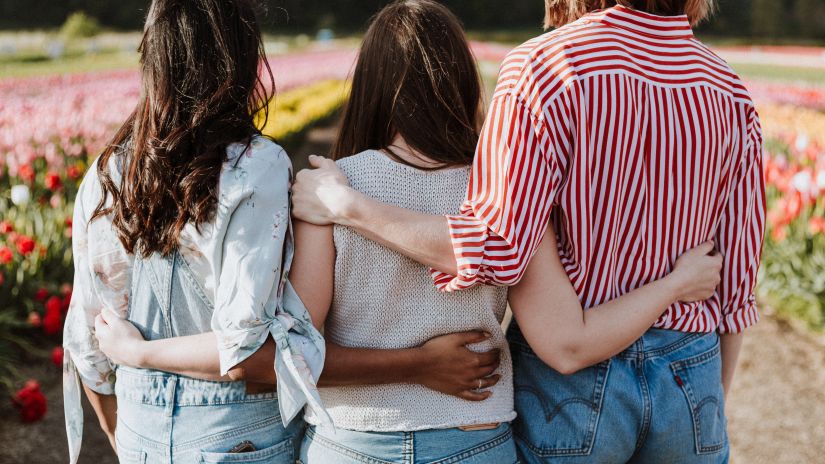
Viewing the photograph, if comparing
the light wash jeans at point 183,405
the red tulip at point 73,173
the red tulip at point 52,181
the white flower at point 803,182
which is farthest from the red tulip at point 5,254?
the white flower at point 803,182

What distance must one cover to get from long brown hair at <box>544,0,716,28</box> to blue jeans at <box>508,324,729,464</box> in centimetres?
58

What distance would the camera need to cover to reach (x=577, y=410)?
54.8 inches

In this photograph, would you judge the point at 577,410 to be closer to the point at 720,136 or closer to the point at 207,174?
the point at 720,136

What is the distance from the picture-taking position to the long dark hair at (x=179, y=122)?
4.69 feet

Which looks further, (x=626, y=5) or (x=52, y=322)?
(x=52, y=322)

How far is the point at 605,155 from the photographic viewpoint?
1.32 metres

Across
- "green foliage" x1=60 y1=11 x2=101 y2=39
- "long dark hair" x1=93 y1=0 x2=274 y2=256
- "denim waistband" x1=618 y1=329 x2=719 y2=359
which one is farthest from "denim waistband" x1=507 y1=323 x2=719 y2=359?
"green foliage" x1=60 y1=11 x2=101 y2=39

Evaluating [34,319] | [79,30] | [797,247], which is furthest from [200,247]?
[79,30]

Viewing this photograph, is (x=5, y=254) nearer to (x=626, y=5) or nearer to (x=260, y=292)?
(x=260, y=292)

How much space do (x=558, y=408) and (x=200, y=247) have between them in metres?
0.71

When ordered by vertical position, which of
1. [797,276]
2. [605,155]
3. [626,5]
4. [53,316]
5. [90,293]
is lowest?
[797,276]

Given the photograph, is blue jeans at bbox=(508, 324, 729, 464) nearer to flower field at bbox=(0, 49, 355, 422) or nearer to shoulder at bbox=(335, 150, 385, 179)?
shoulder at bbox=(335, 150, 385, 179)

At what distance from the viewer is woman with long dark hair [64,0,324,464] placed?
4.59 feet

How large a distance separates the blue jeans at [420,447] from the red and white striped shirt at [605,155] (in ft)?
0.95
